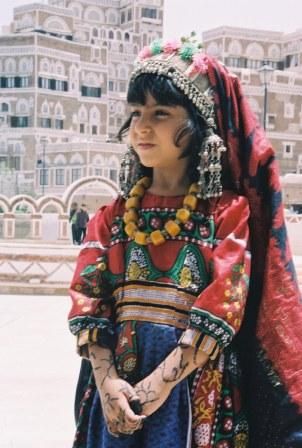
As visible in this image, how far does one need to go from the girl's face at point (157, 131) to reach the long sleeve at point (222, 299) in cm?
19

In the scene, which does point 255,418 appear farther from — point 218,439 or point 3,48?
point 3,48

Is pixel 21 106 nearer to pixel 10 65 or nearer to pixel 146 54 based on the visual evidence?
pixel 10 65

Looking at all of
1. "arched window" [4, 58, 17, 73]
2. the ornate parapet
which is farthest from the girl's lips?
"arched window" [4, 58, 17, 73]

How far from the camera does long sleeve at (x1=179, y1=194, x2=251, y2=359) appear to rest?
122 centimetres

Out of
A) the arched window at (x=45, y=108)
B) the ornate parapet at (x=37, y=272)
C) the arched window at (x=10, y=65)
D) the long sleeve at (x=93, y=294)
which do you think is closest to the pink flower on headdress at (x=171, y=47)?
the long sleeve at (x=93, y=294)

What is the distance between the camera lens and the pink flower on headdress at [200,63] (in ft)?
4.37

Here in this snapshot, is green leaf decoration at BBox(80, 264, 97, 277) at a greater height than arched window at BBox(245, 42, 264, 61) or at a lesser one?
lesser

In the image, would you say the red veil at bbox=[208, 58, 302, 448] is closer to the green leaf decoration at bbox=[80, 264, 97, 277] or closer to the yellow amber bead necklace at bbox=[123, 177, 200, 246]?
the yellow amber bead necklace at bbox=[123, 177, 200, 246]

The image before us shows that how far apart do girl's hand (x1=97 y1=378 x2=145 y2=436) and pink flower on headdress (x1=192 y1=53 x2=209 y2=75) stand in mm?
575

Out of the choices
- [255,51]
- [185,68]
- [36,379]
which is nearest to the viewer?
[185,68]

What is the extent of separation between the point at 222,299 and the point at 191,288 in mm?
78

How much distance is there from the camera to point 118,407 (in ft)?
4.03

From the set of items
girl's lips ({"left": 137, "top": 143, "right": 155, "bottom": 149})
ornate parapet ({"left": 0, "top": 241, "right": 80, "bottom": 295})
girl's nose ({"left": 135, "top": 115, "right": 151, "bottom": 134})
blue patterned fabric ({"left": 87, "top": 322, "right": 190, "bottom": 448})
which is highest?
girl's nose ({"left": 135, "top": 115, "right": 151, "bottom": 134})

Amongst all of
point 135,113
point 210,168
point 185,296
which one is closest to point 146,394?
point 185,296
